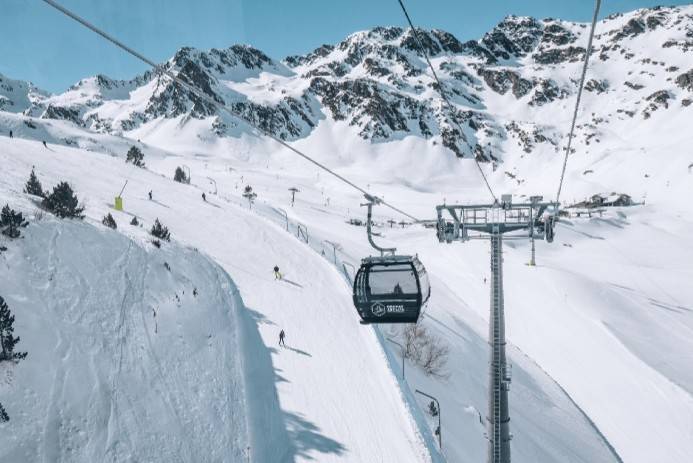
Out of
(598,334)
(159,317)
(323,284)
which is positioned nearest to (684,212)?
(598,334)

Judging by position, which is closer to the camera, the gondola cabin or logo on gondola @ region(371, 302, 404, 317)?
the gondola cabin

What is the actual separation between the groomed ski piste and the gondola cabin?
407 cm

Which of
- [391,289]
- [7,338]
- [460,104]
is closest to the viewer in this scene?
[7,338]

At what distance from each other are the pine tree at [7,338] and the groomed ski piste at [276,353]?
0.27m

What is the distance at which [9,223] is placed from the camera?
11.1 m

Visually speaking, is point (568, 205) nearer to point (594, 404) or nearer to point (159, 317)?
point (594, 404)

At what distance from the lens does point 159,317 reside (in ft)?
42.8

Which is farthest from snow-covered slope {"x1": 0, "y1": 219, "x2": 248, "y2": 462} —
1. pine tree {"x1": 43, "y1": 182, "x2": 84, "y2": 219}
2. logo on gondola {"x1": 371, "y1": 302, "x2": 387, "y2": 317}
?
logo on gondola {"x1": 371, "y1": 302, "x2": 387, "y2": 317}

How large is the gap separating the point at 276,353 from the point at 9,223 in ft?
31.5

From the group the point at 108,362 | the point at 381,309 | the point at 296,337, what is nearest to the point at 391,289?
the point at 381,309

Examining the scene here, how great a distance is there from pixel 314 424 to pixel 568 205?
10002 cm

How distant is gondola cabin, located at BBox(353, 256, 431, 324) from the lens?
10953mm

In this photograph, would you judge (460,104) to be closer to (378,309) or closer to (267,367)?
(267,367)

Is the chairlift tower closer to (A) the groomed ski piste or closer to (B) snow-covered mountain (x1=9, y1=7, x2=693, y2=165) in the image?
(A) the groomed ski piste
